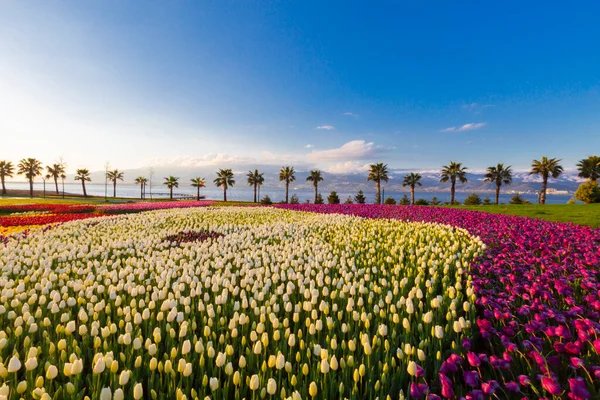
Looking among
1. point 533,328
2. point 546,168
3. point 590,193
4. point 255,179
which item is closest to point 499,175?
point 546,168

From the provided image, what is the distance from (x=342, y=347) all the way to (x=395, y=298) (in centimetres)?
202

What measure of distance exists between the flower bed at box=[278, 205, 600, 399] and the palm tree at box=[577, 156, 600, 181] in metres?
67.9

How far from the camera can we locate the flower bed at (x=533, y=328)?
2775mm

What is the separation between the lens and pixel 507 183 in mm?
66250

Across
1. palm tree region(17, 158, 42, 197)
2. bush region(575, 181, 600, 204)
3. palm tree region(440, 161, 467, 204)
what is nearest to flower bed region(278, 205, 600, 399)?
bush region(575, 181, 600, 204)

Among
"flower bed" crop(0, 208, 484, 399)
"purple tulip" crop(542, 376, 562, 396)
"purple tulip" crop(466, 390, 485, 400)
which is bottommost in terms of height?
"flower bed" crop(0, 208, 484, 399)

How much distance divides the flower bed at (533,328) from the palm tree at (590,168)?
223 ft

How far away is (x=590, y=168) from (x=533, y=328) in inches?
3099

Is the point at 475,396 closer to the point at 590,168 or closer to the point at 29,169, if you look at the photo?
the point at 590,168

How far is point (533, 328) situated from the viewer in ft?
11.4

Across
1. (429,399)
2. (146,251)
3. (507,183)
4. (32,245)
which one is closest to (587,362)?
(429,399)

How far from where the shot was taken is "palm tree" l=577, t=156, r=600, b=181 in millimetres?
58094

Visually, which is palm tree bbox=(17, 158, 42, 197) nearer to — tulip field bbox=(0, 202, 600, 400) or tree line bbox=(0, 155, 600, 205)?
tree line bbox=(0, 155, 600, 205)

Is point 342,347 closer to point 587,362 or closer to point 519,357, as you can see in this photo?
point 519,357
